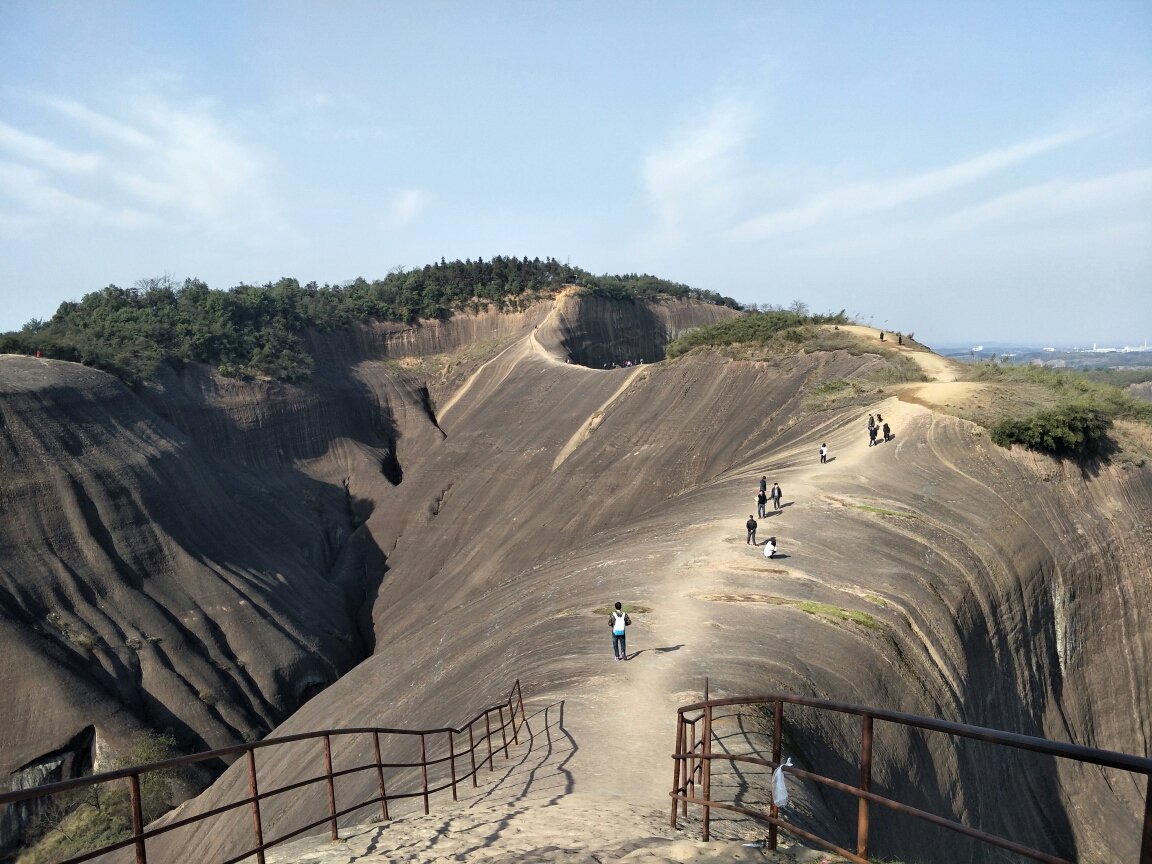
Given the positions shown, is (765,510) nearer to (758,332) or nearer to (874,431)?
(874,431)

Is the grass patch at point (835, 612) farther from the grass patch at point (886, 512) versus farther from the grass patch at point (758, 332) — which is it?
the grass patch at point (758, 332)

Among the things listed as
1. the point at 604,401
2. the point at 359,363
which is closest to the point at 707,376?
the point at 604,401

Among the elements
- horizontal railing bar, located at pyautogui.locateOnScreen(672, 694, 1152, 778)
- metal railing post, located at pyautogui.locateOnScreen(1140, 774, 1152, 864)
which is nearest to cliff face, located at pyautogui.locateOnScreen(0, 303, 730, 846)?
horizontal railing bar, located at pyautogui.locateOnScreen(672, 694, 1152, 778)

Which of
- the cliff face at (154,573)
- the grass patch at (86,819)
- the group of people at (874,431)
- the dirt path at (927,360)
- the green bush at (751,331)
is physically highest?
the green bush at (751,331)

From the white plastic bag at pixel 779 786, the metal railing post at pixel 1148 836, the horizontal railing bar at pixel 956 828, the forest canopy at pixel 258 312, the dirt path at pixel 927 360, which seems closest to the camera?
the metal railing post at pixel 1148 836

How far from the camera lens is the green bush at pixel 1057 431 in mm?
21219

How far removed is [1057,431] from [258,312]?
49100 mm

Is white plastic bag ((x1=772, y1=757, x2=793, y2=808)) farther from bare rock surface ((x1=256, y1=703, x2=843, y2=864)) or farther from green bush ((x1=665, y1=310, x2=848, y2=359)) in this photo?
green bush ((x1=665, y1=310, x2=848, y2=359))

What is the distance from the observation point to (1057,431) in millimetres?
21078

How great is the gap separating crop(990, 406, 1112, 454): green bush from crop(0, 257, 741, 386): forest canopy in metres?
39.9

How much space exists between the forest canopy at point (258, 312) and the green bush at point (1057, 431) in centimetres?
3989

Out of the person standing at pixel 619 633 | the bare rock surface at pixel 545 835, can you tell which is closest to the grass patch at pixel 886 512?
the person standing at pixel 619 633

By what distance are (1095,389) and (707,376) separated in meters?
15.2

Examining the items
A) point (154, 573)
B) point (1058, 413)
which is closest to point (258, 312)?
point (154, 573)
